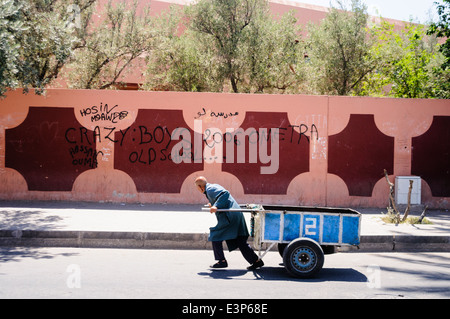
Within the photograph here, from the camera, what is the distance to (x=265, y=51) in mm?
16234

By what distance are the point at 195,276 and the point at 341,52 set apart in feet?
38.7

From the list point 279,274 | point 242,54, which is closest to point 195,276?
point 279,274

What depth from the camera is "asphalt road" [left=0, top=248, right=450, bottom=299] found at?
5598 millimetres

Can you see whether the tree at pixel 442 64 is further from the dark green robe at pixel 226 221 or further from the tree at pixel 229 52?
the dark green robe at pixel 226 221

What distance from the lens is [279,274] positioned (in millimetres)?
6766

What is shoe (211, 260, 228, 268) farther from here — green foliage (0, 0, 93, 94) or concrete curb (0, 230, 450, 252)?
green foliage (0, 0, 93, 94)

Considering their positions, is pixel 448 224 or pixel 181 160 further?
pixel 181 160

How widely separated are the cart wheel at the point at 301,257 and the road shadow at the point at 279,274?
0.36 ft

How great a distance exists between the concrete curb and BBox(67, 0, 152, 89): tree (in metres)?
7.71

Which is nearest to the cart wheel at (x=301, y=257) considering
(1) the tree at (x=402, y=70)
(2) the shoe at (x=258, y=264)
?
(2) the shoe at (x=258, y=264)

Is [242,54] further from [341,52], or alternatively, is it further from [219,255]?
[219,255]
